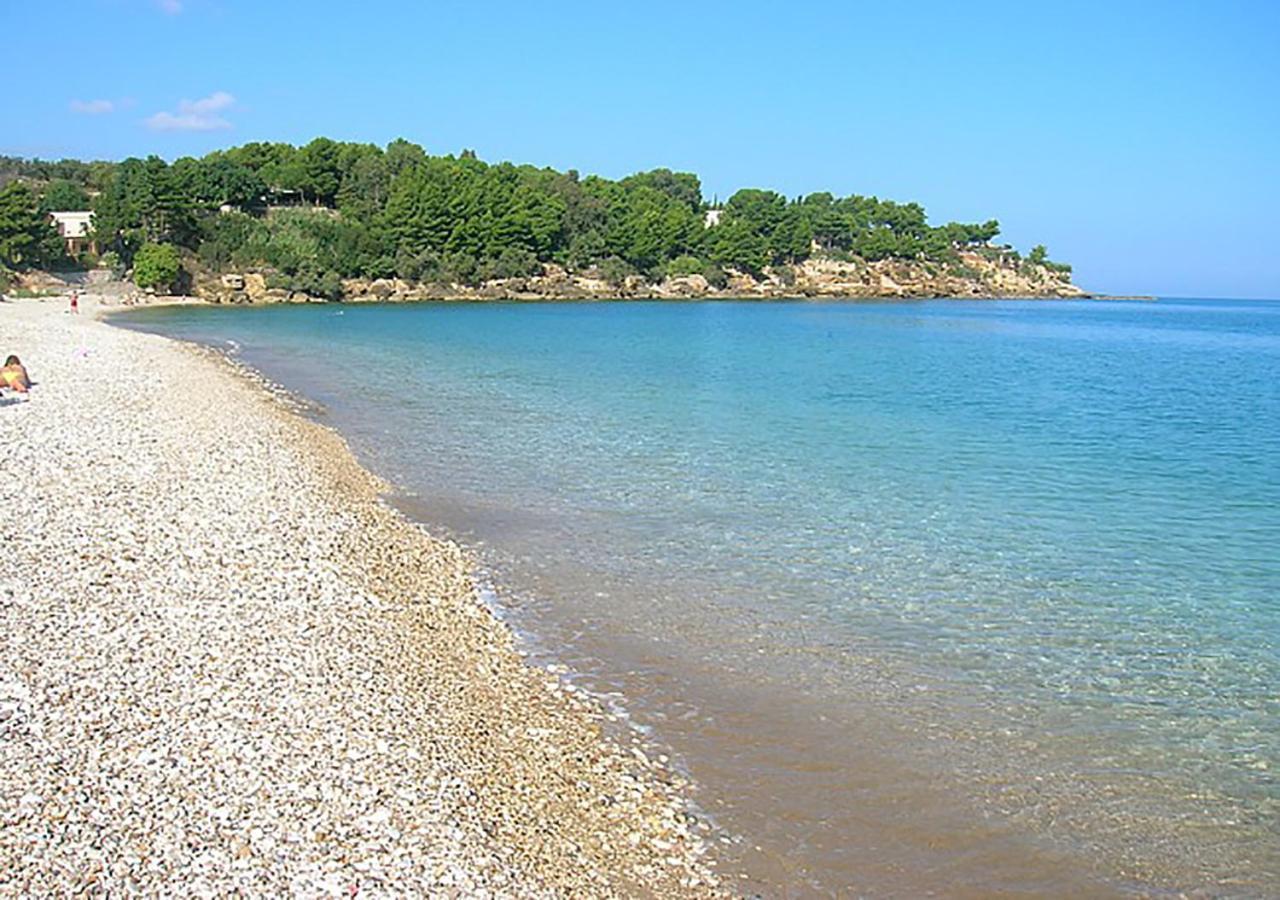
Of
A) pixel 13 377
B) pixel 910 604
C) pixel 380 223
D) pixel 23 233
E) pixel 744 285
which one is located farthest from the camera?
pixel 744 285

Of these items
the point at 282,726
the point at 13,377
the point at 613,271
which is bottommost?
the point at 282,726

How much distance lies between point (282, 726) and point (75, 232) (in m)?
106

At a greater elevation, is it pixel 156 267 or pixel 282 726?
pixel 156 267

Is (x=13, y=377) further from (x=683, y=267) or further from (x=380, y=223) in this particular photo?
(x=683, y=267)

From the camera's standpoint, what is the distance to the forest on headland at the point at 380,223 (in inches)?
3622

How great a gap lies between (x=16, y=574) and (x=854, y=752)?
803cm

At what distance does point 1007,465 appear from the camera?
21.2 metres

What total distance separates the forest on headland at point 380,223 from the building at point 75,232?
84cm

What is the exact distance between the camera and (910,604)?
1170 centimetres

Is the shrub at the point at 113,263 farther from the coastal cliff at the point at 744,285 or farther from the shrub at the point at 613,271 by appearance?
the shrub at the point at 613,271

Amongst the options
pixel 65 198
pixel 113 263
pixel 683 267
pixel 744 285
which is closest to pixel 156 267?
pixel 113 263

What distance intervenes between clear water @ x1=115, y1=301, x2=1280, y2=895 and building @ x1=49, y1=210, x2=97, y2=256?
247 ft

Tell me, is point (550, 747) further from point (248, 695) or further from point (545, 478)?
point (545, 478)

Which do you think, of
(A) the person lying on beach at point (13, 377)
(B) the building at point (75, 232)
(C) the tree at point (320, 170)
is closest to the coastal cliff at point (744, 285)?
(B) the building at point (75, 232)
